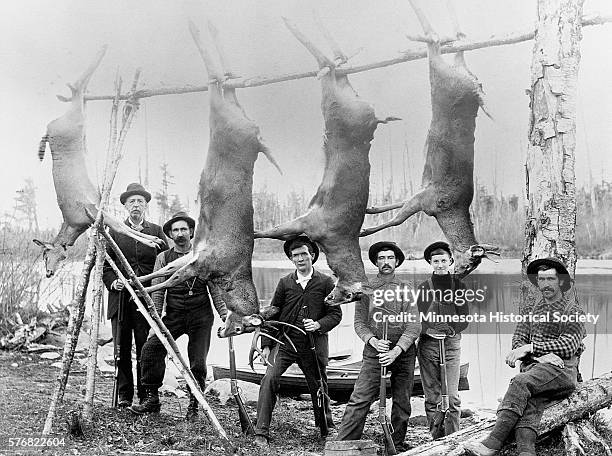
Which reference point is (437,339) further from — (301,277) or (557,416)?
(301,277)

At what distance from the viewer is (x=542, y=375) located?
4.26 m

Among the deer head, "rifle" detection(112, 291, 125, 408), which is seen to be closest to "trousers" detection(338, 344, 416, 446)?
"rifle" detection(112, 291, 125, 408)

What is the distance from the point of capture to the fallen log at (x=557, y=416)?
13.6 feet

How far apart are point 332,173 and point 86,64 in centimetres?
214

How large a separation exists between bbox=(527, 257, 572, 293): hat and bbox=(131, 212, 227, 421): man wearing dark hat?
2288mm

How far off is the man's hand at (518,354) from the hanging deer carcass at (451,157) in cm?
86

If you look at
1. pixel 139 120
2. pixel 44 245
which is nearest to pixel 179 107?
pixel 139 120

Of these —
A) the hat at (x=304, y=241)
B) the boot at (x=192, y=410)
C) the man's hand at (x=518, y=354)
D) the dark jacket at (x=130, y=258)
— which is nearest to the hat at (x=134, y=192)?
the dark jacket at (x=130, y=258)

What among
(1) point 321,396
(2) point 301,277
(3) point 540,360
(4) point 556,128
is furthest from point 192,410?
(4) point 556,128

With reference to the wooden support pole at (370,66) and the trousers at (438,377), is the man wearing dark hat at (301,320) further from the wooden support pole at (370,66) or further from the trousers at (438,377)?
the wooden support pole at (370,66)

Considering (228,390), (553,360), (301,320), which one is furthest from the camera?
(228,390)

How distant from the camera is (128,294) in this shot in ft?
18.3

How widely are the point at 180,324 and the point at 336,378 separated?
1249mm

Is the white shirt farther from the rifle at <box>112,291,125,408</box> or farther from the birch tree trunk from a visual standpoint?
the birch tree trunk
